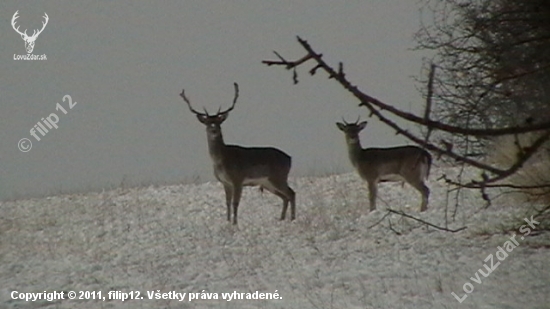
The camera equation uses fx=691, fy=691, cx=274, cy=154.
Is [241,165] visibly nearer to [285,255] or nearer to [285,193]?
[285,193]

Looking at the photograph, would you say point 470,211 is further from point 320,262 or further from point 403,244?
point 320,262

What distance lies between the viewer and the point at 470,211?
980 cm

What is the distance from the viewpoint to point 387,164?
11.8m

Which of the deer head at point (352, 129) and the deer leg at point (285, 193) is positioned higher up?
the deer head at point (352, 129)

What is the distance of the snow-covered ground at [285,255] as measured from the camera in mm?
6219

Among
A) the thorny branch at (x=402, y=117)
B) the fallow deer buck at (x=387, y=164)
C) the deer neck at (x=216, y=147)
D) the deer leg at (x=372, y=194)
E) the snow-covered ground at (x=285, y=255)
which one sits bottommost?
the snow-covered ground at (x=285, y=255)

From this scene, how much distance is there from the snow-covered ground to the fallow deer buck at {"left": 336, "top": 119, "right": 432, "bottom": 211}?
1.50 ft

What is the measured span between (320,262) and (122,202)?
7814 mm

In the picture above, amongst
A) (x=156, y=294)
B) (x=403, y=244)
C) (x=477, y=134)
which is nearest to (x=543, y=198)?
(x=403, y=244)

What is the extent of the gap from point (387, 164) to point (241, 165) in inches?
97.8

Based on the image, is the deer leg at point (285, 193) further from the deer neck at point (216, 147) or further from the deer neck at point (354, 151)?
the deer neck at point (354, 151)

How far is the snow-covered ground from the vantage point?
6.22 meters

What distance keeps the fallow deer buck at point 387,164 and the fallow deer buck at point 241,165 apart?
130 centimetres

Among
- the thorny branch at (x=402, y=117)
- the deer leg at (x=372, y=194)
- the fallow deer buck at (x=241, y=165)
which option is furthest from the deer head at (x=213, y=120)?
the thorny branch at (x=402, y=117)
